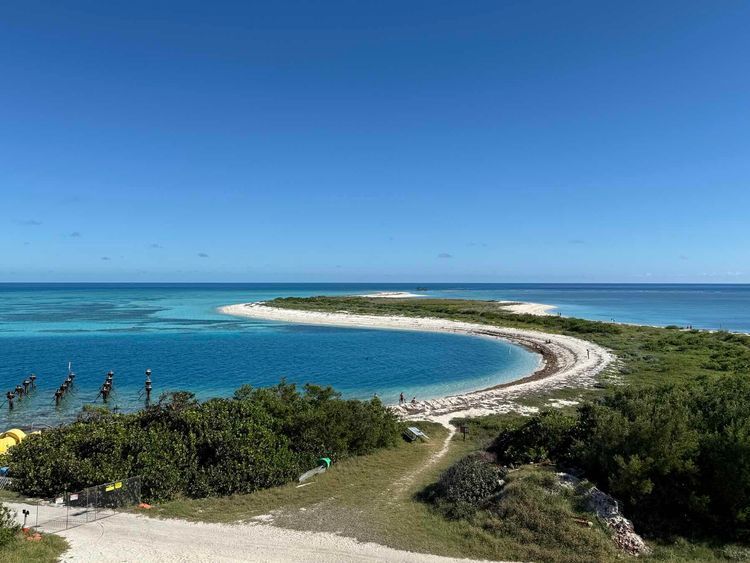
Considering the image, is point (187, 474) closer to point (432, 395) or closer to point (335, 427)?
point (335, 427)

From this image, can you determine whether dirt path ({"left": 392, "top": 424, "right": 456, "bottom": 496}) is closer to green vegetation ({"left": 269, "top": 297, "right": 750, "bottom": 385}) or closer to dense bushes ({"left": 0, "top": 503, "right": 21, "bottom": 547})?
dense bushes ({"left": 0, "top": 503, "right": 21, "bottom": 547})

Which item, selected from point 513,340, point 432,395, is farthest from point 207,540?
point 513,340

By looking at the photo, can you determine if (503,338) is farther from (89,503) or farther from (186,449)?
(89,503)

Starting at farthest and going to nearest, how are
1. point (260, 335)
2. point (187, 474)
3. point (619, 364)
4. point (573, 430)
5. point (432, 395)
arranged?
1. point (260, 335)
2. point (619, 364)
3. point (432, 395)
4. point (573, 430)
5. point (187, 474)

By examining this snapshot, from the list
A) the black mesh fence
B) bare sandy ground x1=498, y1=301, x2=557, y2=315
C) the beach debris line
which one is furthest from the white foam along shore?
bare sandy ground x1=498, y1=301, x2=557, y2=315

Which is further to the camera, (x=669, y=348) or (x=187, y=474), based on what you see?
(x=669, y=348)

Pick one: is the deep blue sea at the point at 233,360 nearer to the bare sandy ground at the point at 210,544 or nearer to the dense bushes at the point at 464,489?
the dense bushes at the point at 464,489
